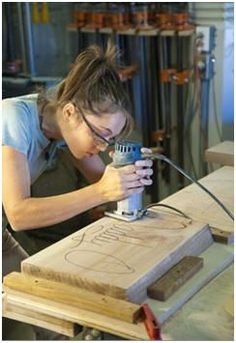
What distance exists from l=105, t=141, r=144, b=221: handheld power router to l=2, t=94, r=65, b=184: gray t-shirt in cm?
23

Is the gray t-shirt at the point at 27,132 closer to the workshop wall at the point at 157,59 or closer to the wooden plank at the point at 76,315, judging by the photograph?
the wooden plank at the point at 76,315

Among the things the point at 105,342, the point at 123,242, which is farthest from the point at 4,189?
the point at 105,342

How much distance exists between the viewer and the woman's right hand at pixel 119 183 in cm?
130

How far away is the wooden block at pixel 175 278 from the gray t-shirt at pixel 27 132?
0.45 m

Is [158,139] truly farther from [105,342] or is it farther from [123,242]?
[105,342]

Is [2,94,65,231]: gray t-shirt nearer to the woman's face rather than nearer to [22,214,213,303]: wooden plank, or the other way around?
the woman's face

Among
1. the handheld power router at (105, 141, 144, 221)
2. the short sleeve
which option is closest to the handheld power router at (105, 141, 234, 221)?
the handheld power router at (105, 141, 144, 221)

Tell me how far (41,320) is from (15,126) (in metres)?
0.48

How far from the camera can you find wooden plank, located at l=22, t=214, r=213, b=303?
113 cm

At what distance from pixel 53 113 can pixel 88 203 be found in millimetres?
282

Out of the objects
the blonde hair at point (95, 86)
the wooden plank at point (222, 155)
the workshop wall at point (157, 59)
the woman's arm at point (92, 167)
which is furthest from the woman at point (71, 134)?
the workshop wall at point (157, 59)

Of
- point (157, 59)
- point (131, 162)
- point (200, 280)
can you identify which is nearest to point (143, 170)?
point (131, 162)

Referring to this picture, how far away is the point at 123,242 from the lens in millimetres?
1281

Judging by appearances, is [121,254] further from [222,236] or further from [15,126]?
[15,126]
